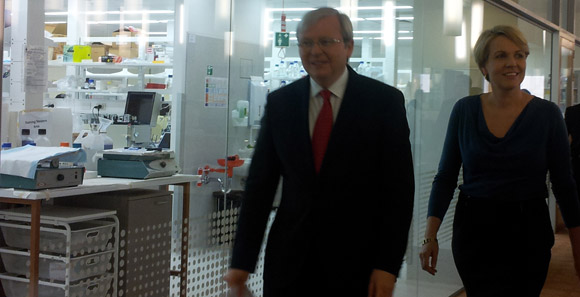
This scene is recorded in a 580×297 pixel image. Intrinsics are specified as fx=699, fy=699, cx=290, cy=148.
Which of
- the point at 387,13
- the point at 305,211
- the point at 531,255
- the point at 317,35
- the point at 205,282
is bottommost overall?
the point at 205,282

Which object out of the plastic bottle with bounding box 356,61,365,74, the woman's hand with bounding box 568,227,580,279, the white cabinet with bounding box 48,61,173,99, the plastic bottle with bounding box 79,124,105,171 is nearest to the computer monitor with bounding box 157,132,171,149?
the plastic bottle with bounding box 79,124,105,171

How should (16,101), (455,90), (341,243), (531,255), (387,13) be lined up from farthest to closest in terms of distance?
(455,90), (387,13), (16,101), (531,255), (341,243)

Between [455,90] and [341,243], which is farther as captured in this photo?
[455,90]

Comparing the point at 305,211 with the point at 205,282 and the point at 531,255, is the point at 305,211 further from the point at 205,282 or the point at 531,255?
the point at 205,282

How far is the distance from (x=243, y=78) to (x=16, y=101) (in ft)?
3.90

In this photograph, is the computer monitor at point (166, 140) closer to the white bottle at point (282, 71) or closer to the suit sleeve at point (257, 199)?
the white bottle at point (282, 71)

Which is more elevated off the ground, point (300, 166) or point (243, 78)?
point (243, 78)

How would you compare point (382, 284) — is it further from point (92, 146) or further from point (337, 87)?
point (92, 146)

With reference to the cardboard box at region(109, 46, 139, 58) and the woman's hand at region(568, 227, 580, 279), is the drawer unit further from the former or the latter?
the cardboard box at region(109, 46, 139, 58)

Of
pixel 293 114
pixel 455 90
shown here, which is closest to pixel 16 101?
pixel 293 114

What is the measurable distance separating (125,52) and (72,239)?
544cm

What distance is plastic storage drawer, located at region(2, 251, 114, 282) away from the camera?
3084 mm

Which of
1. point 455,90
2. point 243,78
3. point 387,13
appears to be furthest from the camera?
point 455,90

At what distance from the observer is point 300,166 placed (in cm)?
177
